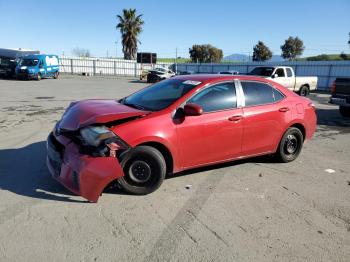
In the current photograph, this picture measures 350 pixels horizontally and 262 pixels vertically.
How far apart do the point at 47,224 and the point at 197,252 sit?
1.65 meters

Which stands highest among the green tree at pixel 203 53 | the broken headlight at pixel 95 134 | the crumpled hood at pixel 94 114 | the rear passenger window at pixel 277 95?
the green tree at pixel 203 53

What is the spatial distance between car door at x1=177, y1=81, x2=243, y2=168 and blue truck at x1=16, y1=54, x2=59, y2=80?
1057 inches

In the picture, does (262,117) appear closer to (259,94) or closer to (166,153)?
(259,94)

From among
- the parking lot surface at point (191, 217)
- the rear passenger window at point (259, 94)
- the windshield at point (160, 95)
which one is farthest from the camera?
the rear passenger window at point (259, 94)

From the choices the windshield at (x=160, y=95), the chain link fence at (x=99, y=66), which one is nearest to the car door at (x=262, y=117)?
the windshield at (x=160, y=95)

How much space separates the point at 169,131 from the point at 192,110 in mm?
429

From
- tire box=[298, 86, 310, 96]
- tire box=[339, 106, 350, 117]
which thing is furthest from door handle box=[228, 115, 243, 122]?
tire box=[298, 86, 310, 96]

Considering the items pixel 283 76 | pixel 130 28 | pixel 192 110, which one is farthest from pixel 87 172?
pixel 130 28

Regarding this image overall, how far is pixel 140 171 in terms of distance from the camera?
4570 mm

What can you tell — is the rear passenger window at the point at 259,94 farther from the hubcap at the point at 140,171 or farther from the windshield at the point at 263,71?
the windshield at the point at 263,71

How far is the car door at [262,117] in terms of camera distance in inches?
219

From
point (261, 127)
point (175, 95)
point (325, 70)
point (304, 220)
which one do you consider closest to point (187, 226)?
point (304, 220)

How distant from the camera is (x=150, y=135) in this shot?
14.8ft

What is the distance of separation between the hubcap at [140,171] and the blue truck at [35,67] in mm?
→ 27185
